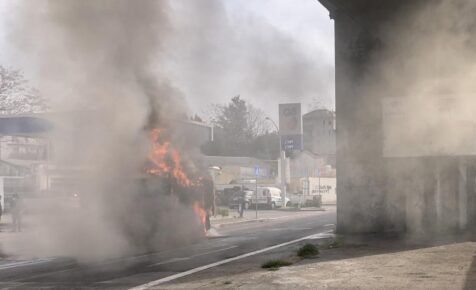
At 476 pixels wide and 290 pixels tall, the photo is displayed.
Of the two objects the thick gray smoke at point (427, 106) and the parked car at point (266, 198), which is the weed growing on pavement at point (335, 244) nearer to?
the thick gray smoke at point (427, 106)

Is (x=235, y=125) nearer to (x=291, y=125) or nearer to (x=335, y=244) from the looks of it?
(x=291, y=125)

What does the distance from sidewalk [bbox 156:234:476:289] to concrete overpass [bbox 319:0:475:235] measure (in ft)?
8.26

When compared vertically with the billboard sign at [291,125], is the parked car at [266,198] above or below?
below

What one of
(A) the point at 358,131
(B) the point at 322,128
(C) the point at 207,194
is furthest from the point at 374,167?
(B) the point at 322,128

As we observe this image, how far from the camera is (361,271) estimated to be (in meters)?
8.41

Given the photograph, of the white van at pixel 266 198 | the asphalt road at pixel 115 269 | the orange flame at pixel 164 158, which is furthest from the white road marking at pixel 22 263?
the white van at pixel 266 198

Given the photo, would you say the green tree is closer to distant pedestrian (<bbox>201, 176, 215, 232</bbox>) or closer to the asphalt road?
distant pedestrian (<bbox>201, 176, 215, 232</bbox>)

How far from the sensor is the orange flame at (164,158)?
13.7 metres

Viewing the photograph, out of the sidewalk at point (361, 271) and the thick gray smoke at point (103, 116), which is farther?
the thick gray smoke at point (103, 116)

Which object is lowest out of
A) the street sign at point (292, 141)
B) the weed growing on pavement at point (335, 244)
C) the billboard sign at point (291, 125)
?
the weed growing on pavement at point (335, 244)

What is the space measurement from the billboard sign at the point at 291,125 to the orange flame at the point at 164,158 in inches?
155

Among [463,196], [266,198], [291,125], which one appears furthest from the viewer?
[266,198]

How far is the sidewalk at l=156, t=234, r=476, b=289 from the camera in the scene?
7.34 m

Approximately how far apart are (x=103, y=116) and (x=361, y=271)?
6610mm
